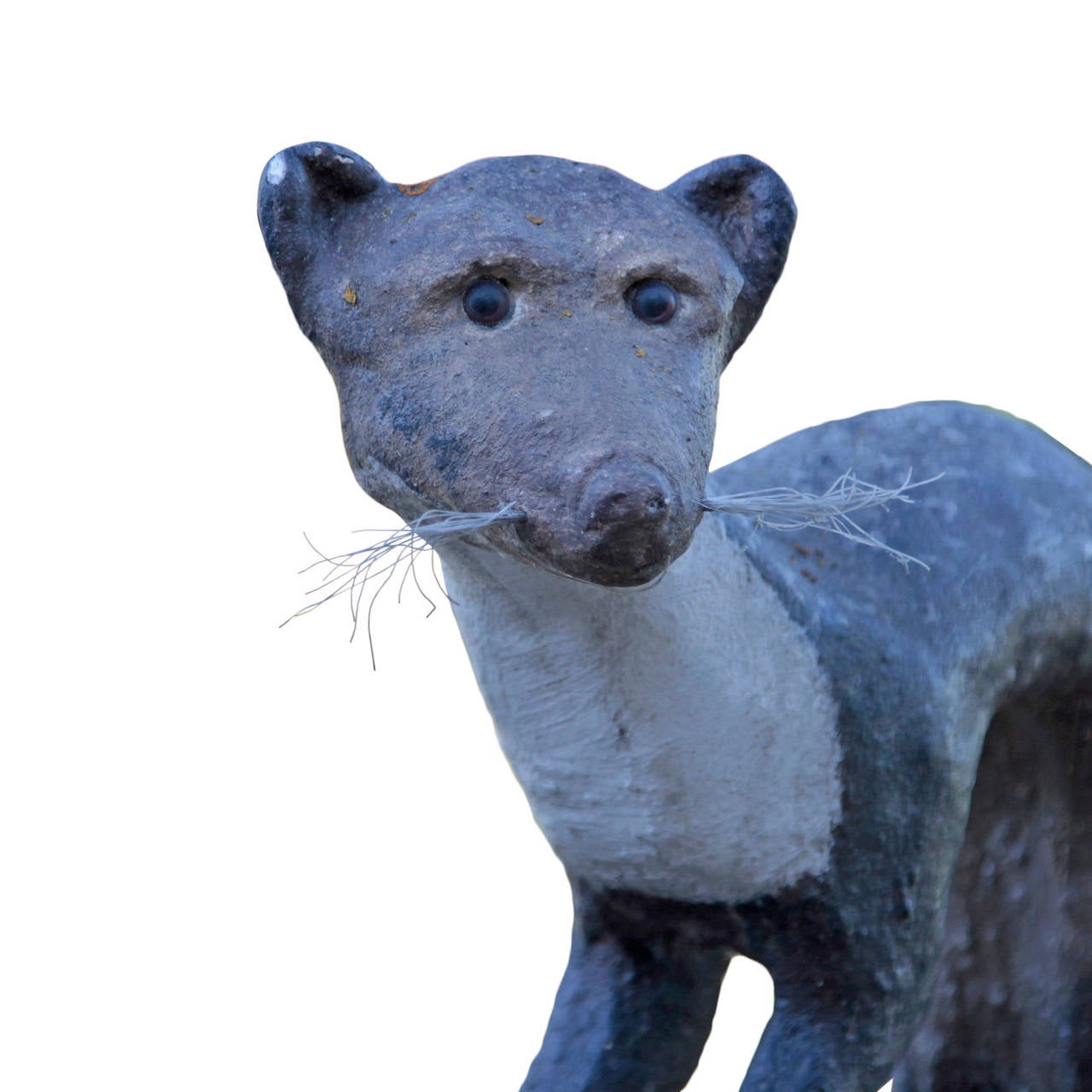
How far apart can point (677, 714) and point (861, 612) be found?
0.26 meters

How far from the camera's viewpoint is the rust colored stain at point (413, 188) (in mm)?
2570

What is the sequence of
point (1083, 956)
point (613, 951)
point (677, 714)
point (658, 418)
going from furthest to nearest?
1. point (1083, 956)
2. point (613, 951)
3. point (677, 714)
4. point (658, 418)

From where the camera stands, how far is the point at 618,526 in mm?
2297

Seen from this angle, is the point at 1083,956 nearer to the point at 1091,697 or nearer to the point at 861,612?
the point at 1091,697

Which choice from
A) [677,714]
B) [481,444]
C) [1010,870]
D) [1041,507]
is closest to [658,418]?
[481,444]

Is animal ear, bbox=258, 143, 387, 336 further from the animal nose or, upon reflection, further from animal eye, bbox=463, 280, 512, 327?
the animal nose

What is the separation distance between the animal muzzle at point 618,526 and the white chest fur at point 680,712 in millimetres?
263

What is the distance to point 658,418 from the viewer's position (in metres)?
2.40

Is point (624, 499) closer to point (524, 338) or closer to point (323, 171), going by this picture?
point (524, 338)

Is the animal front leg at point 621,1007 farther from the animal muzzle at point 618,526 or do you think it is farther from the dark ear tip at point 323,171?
the dark ear tip at point 323,171

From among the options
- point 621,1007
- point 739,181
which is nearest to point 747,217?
point 739,181

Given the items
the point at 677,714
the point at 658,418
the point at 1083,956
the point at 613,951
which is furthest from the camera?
the point at 1083,956

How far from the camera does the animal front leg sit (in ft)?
9.29

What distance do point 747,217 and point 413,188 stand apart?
1.26ft
